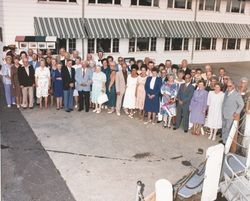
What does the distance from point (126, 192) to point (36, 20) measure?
14.7 m

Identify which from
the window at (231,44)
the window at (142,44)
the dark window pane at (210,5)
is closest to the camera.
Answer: the window at (142,44)

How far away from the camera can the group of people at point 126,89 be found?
11.0 meters

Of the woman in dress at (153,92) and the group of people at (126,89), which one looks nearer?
the group of people at (126,89)

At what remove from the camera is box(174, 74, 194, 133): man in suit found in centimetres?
1102

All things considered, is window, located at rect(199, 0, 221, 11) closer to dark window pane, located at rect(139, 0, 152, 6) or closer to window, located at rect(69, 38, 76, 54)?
dark window pane, located at rect(139, 0, 152, 6)

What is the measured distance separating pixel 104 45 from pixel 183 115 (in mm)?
12097

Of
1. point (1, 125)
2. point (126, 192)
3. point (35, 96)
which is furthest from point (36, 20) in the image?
point (126, 192)

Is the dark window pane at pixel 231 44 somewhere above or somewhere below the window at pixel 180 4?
below

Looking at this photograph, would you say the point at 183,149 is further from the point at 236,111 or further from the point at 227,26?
the point at 227,26

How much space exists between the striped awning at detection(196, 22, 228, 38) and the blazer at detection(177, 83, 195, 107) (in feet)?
50.6

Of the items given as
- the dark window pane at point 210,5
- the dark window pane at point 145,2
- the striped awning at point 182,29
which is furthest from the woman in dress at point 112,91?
the dark window pane at point 210,5

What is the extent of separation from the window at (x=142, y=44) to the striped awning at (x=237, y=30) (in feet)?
22.9

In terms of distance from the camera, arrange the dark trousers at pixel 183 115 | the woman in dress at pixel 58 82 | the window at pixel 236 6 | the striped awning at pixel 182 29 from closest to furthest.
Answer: the dark trousers at pixel 183 115
the woman in dress at pixel 58 82
the striped awning at pixel 182 29
the window at pixel 236 6

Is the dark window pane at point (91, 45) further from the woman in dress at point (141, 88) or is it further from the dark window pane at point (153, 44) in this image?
the woman in dress at point (141, 88)
